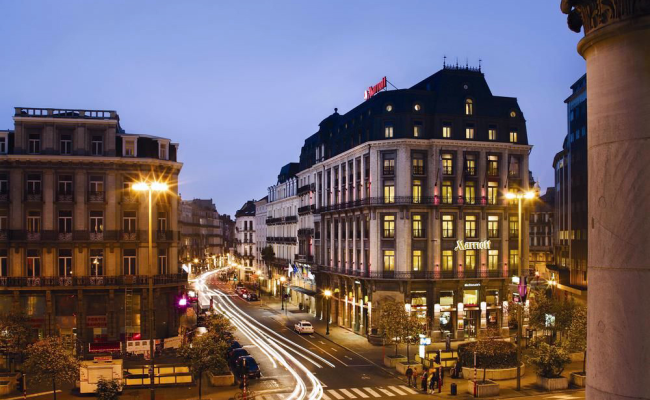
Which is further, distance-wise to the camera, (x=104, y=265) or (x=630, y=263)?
(x=104, y=265)

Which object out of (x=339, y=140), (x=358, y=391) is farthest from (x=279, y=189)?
(x=358, y=391)

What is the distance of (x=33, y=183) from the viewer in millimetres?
55844

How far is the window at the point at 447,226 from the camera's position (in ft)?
204

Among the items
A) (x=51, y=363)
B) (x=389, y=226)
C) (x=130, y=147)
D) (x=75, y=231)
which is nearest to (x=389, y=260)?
(x=389, y=226)

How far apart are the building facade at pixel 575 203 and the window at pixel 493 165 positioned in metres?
12.2

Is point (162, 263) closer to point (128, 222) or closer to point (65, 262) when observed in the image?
point (128, 222)

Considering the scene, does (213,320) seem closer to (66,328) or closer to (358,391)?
(358,391)

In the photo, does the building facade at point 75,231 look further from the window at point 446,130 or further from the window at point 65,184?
the window at point 446,130

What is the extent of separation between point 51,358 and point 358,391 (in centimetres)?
1835

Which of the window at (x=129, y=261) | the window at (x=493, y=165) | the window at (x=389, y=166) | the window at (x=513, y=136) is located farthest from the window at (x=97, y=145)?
the window at (x=513, y=136)

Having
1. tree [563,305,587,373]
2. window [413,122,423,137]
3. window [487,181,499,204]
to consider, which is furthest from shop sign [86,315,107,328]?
window [487,181,499,204]

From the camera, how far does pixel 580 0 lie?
13109mm

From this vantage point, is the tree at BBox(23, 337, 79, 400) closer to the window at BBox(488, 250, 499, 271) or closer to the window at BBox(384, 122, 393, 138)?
the window at BBox(384, 122, 393, 138)

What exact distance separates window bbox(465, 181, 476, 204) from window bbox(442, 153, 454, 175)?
2.27m
